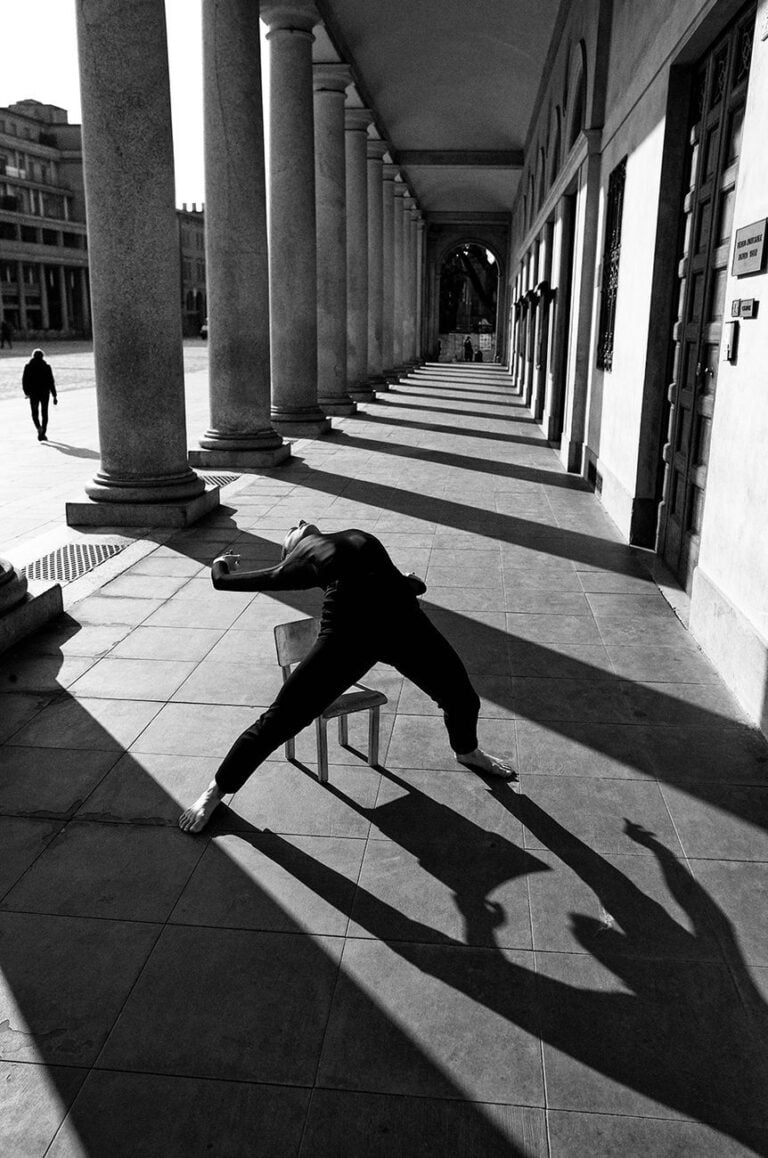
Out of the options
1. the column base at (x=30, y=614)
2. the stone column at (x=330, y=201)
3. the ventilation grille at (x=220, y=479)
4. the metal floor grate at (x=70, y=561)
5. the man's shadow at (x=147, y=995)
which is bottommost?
the man's shadow at (x=147, y=995)

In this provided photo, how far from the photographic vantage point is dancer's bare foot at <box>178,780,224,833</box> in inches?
171

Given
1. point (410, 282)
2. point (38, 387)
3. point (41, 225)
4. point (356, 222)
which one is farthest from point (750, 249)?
point (41, 225)

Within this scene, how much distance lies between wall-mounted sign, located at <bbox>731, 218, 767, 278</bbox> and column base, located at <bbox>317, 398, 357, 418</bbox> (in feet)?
50.8

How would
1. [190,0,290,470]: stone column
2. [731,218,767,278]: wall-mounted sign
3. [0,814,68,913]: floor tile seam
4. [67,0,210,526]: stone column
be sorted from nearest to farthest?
1. [0,814,68,913]: floor tile seam
2. [731,218,767,278]: wall-mounted sign
3. [67,0,210,526]: stone column
4. [190,0,290,470]: stone column

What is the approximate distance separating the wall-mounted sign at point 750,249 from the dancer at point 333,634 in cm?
307

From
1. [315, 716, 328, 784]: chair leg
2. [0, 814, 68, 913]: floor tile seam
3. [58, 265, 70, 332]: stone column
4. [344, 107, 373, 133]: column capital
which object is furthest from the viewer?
[58, 265, 70, 332]: stone column

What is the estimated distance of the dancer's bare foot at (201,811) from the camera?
171 inches

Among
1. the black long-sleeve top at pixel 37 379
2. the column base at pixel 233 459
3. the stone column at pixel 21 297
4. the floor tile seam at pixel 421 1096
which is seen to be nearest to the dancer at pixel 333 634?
the floor tile seam at pixel 421 1096

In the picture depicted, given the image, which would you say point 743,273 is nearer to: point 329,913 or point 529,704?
point 529,704

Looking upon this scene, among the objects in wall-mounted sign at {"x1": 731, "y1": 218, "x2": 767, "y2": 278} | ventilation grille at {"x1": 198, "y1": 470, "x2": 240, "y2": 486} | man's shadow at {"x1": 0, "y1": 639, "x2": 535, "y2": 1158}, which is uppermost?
wall-mounted sign at {"x1": 731, "y1": 218, "x2": 767, "y2": 278}

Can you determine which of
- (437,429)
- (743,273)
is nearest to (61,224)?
(437,429)

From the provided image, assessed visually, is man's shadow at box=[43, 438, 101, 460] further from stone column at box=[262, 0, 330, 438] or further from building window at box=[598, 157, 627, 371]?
building window at box=[598, 157, 627, 371]

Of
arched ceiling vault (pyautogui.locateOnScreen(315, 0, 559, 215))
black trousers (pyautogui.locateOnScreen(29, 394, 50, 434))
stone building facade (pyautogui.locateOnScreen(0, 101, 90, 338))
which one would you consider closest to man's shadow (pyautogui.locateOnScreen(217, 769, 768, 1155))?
black trousers (pyautogui.locateOnScreen(29, 394, 50, 434))

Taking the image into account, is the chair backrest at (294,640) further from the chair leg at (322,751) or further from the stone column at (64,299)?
the stone column at (64,299)
